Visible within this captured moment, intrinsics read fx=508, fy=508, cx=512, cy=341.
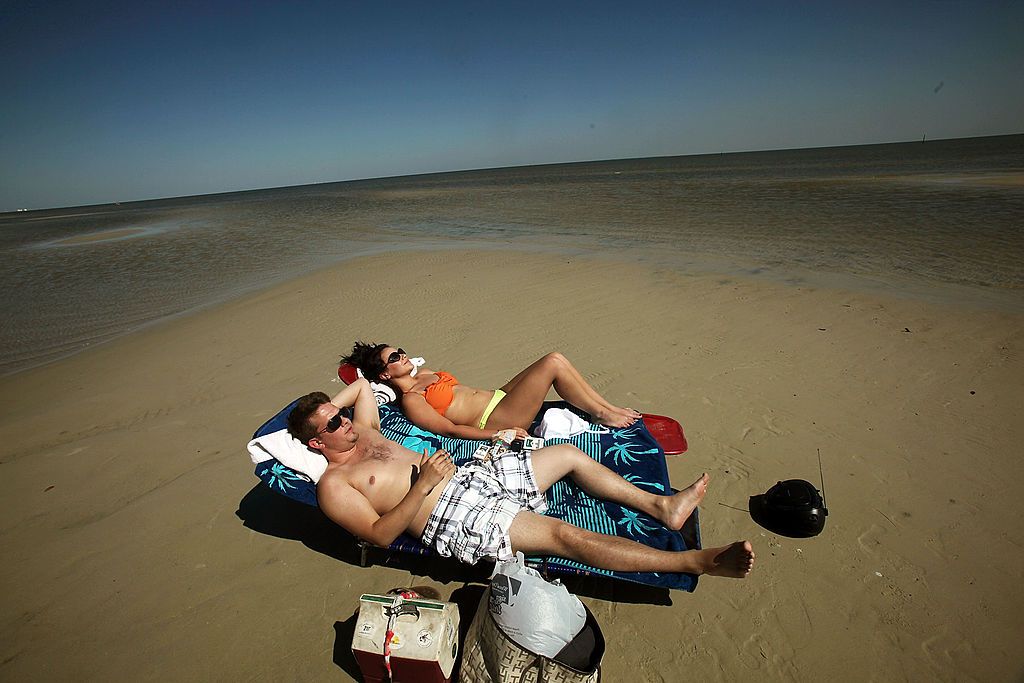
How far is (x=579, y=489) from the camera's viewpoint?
10.3ft

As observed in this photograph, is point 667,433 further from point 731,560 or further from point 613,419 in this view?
→ point 731,560

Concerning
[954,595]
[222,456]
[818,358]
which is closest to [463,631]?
[954,595]

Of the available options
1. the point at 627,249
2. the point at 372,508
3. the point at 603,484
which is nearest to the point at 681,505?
the point at 603,484

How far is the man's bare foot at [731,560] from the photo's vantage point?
2.26m

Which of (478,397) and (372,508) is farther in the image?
(478,397)

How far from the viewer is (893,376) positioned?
4816mm

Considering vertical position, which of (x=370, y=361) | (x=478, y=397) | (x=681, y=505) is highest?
(x=370, y=361)

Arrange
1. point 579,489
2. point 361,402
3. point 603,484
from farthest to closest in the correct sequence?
point 361,402, point 579,489, point 603,484

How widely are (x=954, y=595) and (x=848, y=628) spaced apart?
0.64 metres

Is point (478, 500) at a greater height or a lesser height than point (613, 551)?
greater

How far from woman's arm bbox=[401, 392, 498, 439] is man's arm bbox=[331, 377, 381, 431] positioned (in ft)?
0.94

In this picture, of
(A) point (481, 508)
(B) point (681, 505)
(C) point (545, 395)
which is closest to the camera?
(A) point (481, 508)

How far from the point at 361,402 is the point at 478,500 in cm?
128

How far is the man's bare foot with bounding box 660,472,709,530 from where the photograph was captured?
108 inches
